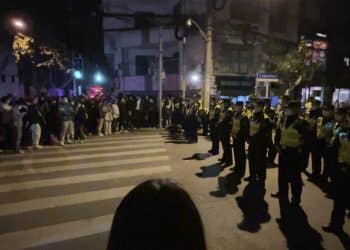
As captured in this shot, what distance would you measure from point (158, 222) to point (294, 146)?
5602mm

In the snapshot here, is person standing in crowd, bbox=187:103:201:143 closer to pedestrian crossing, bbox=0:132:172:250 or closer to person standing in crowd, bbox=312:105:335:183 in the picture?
pedestrian crossing, bbox=0:132:172:250

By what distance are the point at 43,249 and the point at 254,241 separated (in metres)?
2.99

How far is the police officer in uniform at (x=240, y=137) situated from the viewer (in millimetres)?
8961

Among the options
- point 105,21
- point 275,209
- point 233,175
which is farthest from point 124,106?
point 105,21

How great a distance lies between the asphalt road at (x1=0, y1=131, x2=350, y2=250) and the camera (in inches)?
206

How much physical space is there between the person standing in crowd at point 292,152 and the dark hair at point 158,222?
17.9 ft

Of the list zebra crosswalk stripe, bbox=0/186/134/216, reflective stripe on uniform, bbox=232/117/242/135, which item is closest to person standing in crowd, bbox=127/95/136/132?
reflective stripe on uniform, bbox=232/117/242/135

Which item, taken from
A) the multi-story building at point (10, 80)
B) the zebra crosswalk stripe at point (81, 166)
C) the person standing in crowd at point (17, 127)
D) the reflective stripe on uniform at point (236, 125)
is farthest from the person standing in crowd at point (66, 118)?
the multi-story building at point (10, 80)

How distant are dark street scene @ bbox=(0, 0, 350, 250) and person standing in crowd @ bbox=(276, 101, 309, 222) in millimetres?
19

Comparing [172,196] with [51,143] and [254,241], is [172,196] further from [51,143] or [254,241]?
[51,143]

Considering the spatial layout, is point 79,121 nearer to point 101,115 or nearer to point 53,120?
point 53,120

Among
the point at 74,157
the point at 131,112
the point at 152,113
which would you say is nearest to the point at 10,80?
the point at 152,113

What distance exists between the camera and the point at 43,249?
4.88 metres

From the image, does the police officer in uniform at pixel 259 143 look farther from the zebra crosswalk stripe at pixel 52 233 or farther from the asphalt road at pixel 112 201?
the zebra crosswalk stripe at pixel 52 233
